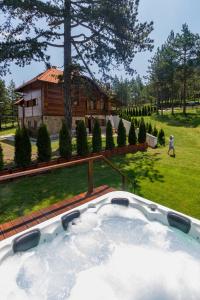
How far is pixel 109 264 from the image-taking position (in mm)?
4266

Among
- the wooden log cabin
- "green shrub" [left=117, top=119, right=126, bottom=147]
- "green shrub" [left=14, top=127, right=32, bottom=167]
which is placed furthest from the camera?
the wooden log cabin

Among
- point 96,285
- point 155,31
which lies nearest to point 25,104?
point 155,31

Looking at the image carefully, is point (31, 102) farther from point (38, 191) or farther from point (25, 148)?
point (38, 191)

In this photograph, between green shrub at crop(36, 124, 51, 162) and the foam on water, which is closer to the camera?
the foam on water

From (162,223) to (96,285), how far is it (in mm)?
2092

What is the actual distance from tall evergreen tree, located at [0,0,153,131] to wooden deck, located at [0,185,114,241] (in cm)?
763

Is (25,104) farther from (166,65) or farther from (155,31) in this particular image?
(166,65)

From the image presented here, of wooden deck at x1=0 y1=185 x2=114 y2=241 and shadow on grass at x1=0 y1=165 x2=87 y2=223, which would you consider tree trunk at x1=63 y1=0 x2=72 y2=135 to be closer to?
shadow on grass at x1=0 y1=165 x2=87 y2=223

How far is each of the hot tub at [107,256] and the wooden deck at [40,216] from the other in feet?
0.72

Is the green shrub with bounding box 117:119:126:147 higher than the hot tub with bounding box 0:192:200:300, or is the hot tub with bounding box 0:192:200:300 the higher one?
the green shrub with bounding box 117:119:126:147

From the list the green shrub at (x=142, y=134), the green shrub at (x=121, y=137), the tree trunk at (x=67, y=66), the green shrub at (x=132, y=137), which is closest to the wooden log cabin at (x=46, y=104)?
the green shrub at (x=142, y=134)

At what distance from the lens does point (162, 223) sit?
5.06 meters

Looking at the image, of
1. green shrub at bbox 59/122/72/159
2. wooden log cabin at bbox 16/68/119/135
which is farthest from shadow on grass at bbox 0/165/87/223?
wooden log cabin at bbox 16/68/119/135

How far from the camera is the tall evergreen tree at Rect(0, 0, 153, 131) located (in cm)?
1032
